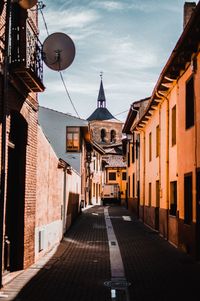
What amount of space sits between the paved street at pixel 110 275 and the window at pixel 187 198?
1.07 metres

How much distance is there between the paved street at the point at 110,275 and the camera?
788 cm

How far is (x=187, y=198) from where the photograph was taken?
1362cm

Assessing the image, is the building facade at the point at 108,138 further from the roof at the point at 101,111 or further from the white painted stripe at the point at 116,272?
the white painted stripe at the point at 116,272

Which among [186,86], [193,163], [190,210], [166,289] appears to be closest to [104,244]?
[190,210]

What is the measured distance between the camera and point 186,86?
1362 centimetres

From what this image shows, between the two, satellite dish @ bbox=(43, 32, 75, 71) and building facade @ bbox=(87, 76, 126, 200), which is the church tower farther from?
satellite dish @ bbox=(43, 32, 75, 71)

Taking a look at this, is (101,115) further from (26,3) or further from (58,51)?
(26,3)

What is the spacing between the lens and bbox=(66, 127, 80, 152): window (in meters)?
34.2

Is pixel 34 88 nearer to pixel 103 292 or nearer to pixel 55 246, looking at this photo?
pixel 103 292

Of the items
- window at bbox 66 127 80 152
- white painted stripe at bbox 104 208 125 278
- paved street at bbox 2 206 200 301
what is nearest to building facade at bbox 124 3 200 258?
paved street at bbox 2 206 200 301

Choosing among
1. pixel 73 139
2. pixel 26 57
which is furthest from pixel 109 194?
pixel 26 57

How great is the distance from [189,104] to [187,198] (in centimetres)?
272

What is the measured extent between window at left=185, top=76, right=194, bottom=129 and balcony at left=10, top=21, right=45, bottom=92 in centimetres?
501

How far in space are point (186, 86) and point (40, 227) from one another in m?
5.80
